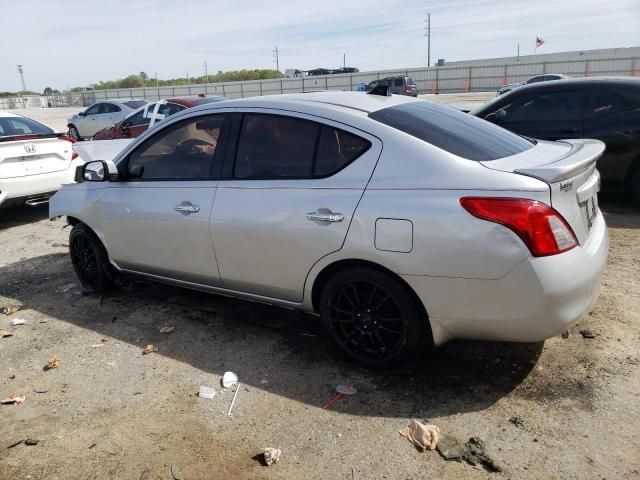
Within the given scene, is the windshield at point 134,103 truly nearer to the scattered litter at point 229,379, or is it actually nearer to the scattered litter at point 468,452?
the scattered litter at point 229,379

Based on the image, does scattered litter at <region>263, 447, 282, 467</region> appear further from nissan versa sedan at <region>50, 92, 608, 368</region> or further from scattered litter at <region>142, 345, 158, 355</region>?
scattered litter at <region>142, 345, 158, 355</region>

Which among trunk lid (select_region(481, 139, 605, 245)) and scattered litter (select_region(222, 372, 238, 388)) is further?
scattered litter (select_region(222, 372, 238, 388))

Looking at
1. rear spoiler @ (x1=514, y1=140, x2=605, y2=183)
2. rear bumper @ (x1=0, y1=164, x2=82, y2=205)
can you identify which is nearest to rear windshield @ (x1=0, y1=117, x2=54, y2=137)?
rear bumper @ (x1=0, y1=164, x2=82, y2=205)

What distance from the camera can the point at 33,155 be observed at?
754 centimetres

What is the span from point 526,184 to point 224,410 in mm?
2080

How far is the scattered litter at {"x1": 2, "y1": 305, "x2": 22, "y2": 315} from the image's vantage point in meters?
4.61

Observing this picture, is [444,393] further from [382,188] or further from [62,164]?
[62,164]

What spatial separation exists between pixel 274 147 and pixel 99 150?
3935 mm

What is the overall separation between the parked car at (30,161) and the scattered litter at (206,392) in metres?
5.48

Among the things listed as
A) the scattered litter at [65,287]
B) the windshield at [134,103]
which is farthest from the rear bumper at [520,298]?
the windshield at [134,103]

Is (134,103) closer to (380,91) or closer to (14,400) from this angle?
(380,91)

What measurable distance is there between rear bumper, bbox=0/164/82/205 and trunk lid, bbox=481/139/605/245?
22.1ft

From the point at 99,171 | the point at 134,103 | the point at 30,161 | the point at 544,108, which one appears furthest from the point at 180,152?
the point at 134,103

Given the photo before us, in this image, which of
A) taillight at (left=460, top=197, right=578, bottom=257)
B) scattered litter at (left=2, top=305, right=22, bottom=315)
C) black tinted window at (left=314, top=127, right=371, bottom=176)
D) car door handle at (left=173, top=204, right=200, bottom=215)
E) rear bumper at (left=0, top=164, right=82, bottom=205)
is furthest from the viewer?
rear bumper at (left=0, top=164, right=82, bottom=205)
